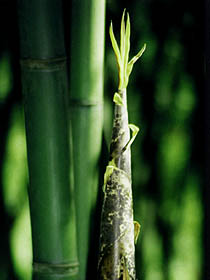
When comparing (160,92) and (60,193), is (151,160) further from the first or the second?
(60,193)

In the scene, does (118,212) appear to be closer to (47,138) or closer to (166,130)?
(47,138)

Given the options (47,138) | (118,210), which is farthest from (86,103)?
(118,210)

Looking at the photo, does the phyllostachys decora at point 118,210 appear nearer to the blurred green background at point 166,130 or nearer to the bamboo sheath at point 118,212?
the bamboo sheath at point 118,212

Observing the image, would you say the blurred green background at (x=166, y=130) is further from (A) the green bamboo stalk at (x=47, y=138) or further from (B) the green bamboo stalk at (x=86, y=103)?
(A) the green bamboo stalk at (x=47, y=138)

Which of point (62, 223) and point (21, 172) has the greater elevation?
point (21, 172)

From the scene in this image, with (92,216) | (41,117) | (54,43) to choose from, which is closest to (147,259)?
(92,216)

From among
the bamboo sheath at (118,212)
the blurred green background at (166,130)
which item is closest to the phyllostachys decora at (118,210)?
the bamboo sheath at (118,212)

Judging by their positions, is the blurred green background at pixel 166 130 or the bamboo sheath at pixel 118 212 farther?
the blurred green background at pixel 166 130
